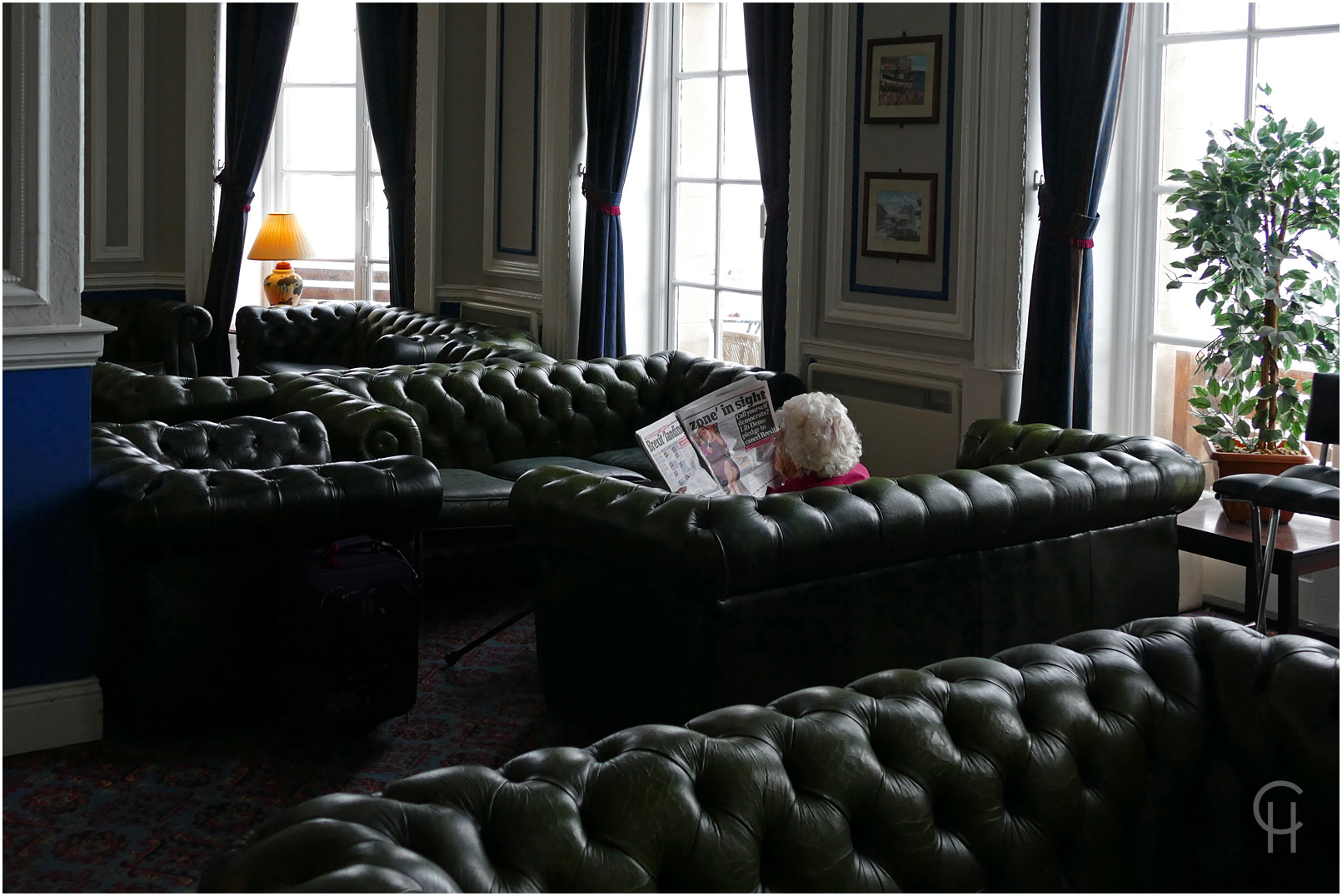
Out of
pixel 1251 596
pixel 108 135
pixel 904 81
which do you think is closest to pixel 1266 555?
pixel 1251 596

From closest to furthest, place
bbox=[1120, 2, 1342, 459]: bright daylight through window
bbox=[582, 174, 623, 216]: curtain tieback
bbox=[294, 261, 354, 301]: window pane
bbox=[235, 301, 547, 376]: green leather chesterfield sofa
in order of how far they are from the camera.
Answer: bbox=[1120, 2, 1342, 459]: bright daylight through window → bbox=[582, 174, 623, 216]: curtain tieback → bbox=[235, 301, 547, 376]: green leather chesterfield sofa → bbox=[294, 261, 354, 301]: window pane

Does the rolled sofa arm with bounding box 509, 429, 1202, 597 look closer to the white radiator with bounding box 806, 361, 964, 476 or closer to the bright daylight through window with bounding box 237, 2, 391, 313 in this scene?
the white radiator with bounding box 806, 361, 964, 476

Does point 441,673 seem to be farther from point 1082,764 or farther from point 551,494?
point 1082,764

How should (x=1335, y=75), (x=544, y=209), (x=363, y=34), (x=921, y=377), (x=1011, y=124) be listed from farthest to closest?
(x=363, y=34), (x=544, y=209), (x=921, y=377), (x=1011, y=124), (x=1335, y=75)

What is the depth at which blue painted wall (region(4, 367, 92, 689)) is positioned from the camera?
320cm

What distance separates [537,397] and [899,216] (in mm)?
1754

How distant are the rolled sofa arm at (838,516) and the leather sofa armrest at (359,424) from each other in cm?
136

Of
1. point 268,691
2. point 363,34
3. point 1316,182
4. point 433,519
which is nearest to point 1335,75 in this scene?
point 1316,182

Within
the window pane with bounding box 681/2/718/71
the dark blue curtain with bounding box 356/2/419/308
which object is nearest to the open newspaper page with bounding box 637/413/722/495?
the window pane with bounding box 681/2/718/71

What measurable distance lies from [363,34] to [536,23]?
164 cm

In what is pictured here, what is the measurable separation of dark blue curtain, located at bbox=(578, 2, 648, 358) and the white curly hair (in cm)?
314

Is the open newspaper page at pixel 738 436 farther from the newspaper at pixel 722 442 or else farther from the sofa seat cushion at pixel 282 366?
the sofa seat cushion at pixel 282 366

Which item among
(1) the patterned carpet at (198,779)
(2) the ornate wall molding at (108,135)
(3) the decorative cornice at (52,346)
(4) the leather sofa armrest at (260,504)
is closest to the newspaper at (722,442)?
(4) the leather sofa armrest at (260,504)

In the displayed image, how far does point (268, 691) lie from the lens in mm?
3475
